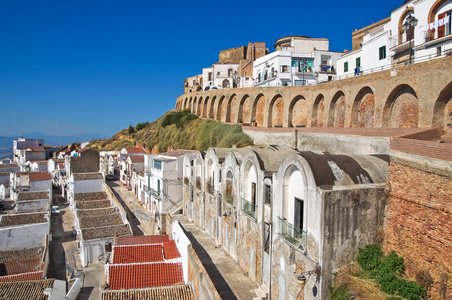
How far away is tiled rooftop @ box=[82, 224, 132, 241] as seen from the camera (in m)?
27.2

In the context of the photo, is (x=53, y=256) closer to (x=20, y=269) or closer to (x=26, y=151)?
(x=20, y=269)

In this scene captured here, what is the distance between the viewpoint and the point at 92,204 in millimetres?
37219

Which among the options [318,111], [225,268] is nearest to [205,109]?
[318,111]

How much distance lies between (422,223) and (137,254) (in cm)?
1675

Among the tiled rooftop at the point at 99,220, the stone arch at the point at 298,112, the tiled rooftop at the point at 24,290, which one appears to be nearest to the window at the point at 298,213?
the tiled rooftop at the point at 24,290

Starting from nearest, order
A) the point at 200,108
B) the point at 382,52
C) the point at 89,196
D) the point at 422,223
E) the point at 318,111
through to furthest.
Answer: the point at 422,223
the point at 382,52
the point at 318,111
the point at 89,196
the point at 200,108

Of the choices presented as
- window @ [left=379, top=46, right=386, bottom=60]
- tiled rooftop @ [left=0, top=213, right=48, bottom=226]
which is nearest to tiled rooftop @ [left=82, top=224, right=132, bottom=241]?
tiled rooftop @ [left=0, top=213, right=48, bottom=226]

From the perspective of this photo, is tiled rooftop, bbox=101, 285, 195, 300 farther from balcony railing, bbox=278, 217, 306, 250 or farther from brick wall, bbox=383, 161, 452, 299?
brick wall, bbox=383, 161, 452, 299

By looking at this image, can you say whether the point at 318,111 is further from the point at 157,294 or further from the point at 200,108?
the point at 200,108

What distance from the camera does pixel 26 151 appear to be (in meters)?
76.4

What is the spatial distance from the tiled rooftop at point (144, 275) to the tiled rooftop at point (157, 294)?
134 cm

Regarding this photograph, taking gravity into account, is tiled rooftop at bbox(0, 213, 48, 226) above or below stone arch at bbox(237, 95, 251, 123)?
below

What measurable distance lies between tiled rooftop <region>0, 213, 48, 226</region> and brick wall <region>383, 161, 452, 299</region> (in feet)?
103

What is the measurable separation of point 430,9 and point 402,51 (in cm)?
393
